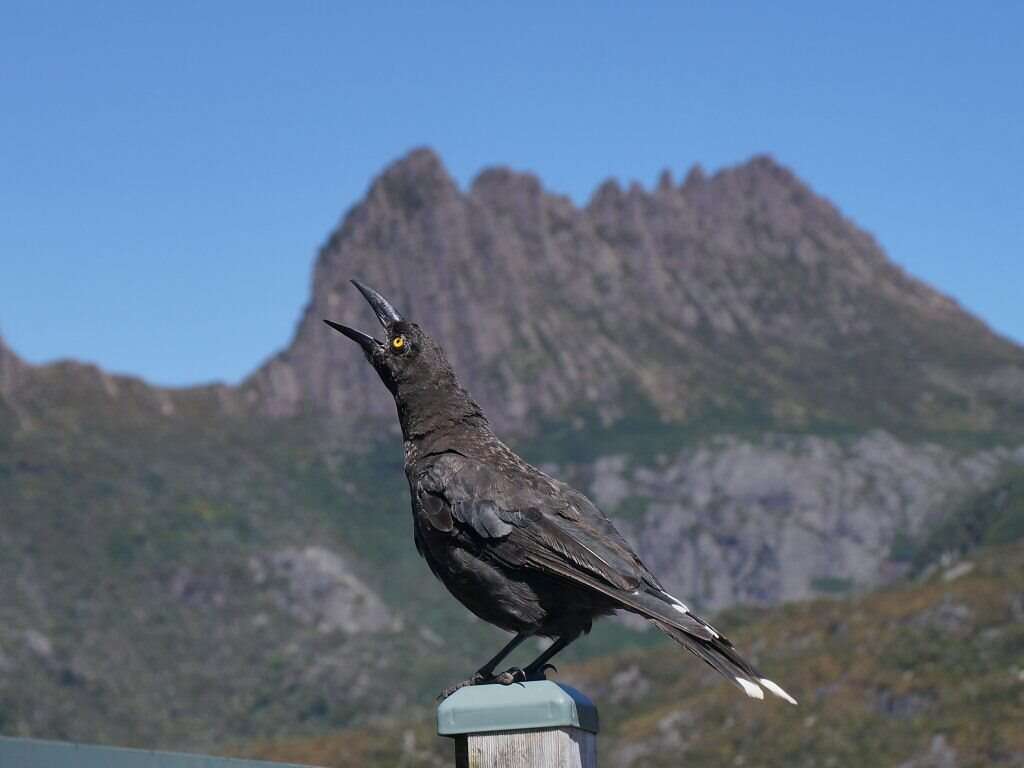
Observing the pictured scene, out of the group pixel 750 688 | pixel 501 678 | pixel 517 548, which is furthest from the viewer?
pixel 517 548

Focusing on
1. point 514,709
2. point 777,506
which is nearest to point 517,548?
point 514,709

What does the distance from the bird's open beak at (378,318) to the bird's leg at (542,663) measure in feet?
5.70

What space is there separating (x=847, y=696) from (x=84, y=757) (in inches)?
2096

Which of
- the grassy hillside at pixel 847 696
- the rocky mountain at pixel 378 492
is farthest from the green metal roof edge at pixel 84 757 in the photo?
the rocky mountain at pixel 378 492

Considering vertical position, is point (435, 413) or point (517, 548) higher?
point (435, 413)

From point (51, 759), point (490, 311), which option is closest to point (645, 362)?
point (490, 311)

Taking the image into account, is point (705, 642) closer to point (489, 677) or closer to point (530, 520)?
point (489, 677)

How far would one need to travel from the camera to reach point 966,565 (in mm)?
72562

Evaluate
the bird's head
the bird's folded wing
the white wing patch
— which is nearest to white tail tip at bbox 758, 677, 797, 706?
the white wing patch

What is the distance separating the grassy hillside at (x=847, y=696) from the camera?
47625 millimetres

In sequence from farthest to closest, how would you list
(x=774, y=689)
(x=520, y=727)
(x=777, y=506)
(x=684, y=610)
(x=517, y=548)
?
(x=777, y=506) < (x=517, y=548) < (x=684, y=610) < (x=774, y=689) < (x=520, y=727)

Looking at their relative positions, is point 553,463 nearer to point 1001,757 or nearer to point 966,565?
point 966,565

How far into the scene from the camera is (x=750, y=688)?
17.8ft

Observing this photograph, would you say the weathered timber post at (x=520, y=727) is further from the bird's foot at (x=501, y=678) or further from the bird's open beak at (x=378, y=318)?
the bird's open beak at (x=378, y=318)
